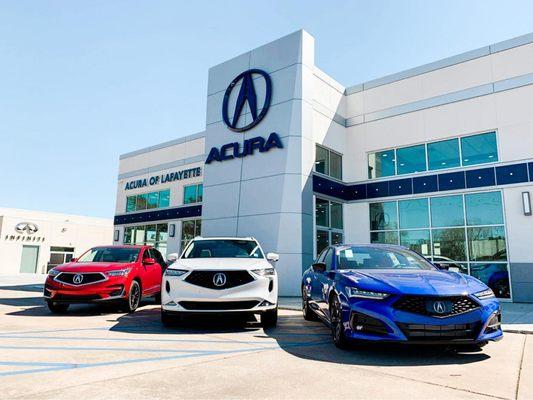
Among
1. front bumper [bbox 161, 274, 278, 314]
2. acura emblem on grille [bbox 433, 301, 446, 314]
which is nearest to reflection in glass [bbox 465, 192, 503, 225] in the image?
front bumper [bbox 161, 274, 278, 314]

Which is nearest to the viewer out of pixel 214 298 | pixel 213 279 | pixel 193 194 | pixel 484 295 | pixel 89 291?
A: pixel 484 295

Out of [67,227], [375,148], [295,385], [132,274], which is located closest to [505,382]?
[295,385]

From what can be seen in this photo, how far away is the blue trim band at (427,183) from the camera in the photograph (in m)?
13.2

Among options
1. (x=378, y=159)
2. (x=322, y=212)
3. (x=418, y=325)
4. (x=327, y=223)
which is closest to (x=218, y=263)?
(x=418, y=325)

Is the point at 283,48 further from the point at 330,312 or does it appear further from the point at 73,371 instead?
the point at 73,371

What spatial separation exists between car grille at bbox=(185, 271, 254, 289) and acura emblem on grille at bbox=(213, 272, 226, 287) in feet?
0.06

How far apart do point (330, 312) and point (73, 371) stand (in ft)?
11.0

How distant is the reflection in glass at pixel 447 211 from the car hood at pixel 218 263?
9.42m

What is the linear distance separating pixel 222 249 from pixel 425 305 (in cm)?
431

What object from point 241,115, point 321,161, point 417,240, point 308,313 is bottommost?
point 308,313

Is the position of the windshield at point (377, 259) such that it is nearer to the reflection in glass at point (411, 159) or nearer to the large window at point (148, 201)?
the reflection in glass at point (411, 159)

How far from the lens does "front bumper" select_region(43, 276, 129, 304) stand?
27.2 ft

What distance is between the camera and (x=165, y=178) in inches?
955

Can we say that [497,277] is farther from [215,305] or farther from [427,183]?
[215,305]
